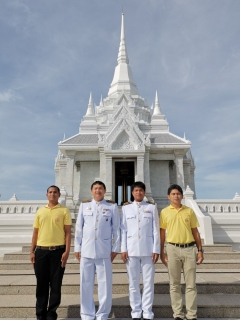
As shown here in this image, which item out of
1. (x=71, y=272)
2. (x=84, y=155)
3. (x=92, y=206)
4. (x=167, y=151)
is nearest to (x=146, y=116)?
(x=167, y=151)

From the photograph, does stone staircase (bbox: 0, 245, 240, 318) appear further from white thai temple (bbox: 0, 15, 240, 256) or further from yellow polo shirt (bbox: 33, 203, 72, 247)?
white thai temple (bbox: 0, 15, 240, 256)

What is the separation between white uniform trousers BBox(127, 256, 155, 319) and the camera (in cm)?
423

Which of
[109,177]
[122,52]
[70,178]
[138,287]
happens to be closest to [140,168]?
[109,177]

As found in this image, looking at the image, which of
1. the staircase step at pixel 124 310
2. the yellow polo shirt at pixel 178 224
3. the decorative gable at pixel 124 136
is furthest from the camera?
the decorative gable at pixel 124 136

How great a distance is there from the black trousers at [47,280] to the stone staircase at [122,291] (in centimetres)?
66

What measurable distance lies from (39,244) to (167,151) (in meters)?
13.6

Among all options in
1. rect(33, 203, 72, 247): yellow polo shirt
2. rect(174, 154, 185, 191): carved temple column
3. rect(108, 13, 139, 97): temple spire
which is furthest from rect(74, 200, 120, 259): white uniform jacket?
rect(108, 13, 139, 97): temple spire

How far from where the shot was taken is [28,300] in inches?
206

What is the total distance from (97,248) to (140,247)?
69 centimetres

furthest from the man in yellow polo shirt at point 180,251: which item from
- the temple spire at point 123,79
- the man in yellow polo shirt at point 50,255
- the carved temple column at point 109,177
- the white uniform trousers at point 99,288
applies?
the temple spire at point 123,79

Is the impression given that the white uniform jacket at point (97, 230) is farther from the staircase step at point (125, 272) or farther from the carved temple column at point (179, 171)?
the carved temple column at point (179, 171)

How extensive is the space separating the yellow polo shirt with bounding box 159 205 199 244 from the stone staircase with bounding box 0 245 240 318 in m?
1.40

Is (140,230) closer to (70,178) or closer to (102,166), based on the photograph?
(102,166)

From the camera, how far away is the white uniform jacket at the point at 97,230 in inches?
171
